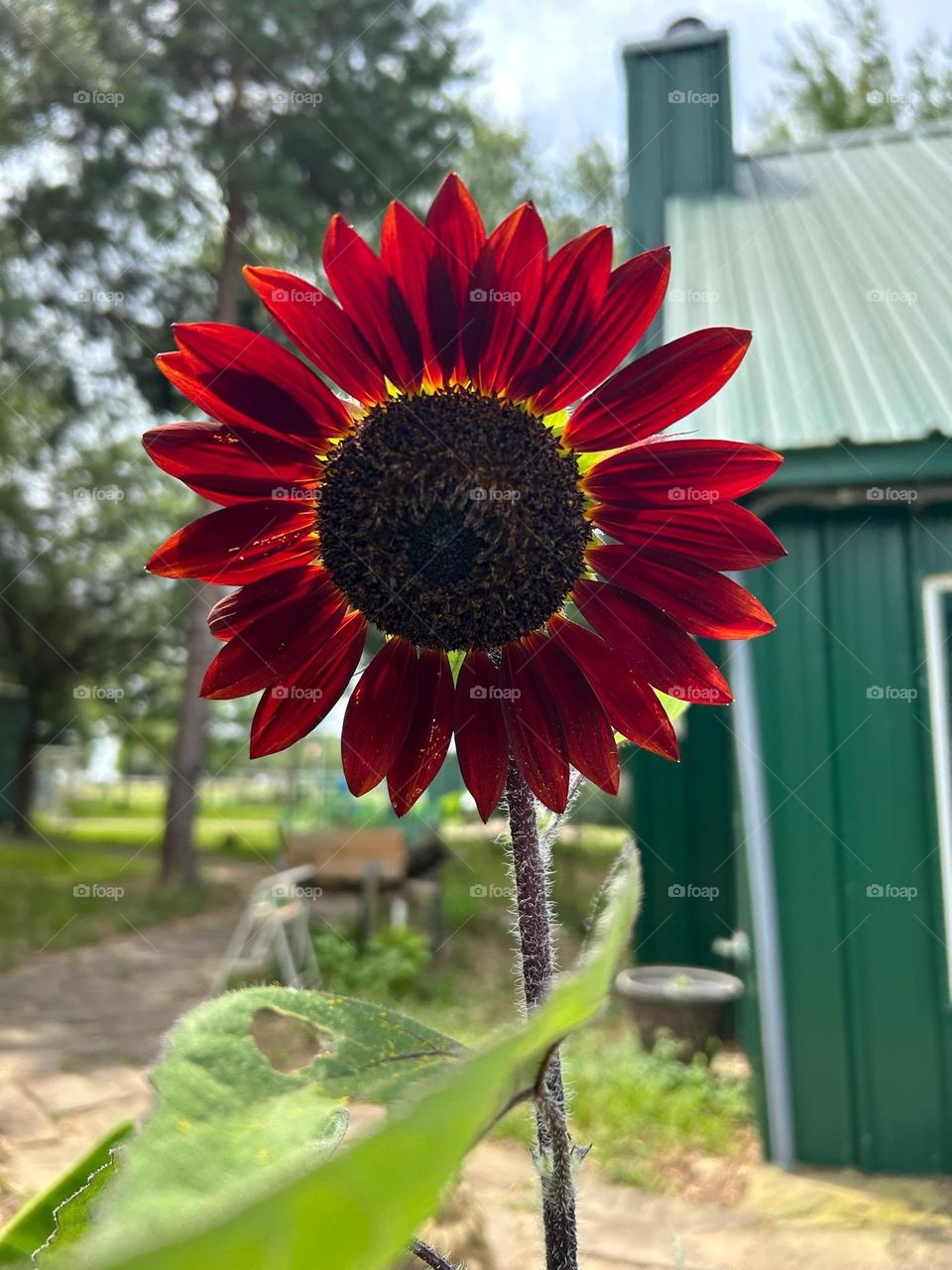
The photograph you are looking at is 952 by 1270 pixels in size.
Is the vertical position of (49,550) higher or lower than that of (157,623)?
higher

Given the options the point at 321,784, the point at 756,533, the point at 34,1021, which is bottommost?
the point at 34,1021

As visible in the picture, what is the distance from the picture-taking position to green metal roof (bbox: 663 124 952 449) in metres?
3.12

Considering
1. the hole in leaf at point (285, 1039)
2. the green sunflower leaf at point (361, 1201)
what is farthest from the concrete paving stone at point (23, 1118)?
the green sunflower leaf at point (361, 1201)

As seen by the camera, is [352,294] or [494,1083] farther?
[352,294]

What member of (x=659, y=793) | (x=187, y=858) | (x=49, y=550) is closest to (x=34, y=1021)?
(x=659, y=793)

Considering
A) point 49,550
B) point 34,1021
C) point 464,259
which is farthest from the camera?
point 49,550

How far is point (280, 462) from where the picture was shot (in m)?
0.60

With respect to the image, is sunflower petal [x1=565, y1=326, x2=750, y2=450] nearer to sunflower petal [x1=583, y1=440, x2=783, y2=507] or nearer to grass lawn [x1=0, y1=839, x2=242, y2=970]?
sunflower petal [x1=583, y1=440, x2=783, y2=507]

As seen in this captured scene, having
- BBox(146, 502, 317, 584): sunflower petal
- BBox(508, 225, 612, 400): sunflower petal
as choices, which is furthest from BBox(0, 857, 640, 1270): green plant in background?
BBox(508, 225, 612, 400): sunflower petal

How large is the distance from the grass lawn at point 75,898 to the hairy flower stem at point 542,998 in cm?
642

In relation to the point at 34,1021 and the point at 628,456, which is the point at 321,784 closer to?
the point at 34,1021

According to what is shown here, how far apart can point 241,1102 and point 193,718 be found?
8.94 m

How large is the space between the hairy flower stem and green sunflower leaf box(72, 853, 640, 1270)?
7.1 inches

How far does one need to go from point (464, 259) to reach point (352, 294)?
0.06m
